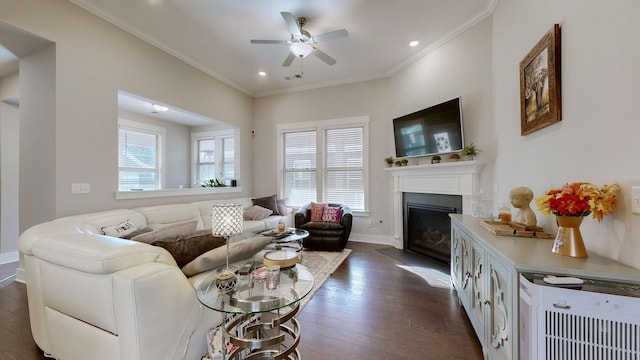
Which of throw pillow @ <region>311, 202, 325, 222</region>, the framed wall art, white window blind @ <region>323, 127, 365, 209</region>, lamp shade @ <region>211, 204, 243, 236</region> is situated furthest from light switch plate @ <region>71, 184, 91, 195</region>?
the framed wall art

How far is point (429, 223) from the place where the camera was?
391cm

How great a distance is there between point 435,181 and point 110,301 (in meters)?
3.85

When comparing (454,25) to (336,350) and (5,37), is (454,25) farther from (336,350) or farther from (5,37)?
(5,37)

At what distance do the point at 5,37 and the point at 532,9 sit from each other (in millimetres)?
5080

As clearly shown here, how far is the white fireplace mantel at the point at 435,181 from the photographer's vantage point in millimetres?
3229

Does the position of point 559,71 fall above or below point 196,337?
above

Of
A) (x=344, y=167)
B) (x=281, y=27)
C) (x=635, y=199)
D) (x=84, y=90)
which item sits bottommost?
(x=635, y=199)

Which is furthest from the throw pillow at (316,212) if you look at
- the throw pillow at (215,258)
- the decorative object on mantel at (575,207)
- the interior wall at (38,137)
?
the decorative object on mantel at (575,207)

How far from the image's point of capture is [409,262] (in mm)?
3680

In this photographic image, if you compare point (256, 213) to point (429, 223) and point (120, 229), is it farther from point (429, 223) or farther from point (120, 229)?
point (429, 223)

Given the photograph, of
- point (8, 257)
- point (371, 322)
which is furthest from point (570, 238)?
point (8, 257)

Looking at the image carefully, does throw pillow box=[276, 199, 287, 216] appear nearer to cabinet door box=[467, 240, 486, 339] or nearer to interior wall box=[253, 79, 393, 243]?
interior wall box=[253, 79, 393, 243]

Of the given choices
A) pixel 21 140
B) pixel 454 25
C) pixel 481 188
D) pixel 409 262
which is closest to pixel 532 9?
pixel 454 25

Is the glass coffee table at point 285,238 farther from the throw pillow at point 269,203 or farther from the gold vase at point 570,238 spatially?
the gold vase at point 570,238
